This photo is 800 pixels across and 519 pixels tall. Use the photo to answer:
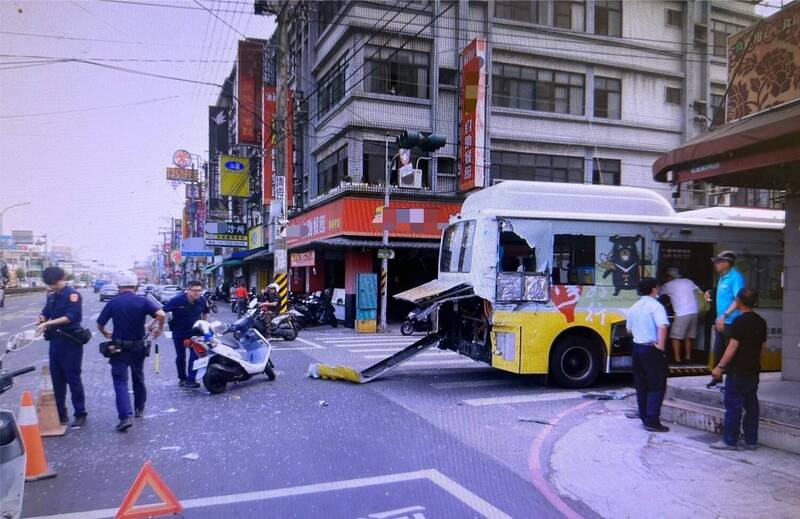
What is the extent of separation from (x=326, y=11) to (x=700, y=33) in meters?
17.4

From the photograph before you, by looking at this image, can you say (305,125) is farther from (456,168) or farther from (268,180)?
(456,168)

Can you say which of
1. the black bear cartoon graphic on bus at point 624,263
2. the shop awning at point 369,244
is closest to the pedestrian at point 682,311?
the black bear cartoon graphic on bus at point 624,263

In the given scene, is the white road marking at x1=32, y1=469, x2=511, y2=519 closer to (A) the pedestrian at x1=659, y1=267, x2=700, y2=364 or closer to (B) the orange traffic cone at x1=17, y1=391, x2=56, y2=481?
(B) the orange traffic cone at x1=17, y1=391, x2=56, y2=481

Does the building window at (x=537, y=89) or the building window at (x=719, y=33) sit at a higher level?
the building window at (x=719, y=33)

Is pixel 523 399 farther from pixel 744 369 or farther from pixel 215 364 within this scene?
pixel 215 364

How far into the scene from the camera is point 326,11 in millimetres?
24016

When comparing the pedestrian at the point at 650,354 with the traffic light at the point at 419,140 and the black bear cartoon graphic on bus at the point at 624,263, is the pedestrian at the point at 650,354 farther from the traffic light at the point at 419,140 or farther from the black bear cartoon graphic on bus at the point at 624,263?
the traffic light at the point at 419,140

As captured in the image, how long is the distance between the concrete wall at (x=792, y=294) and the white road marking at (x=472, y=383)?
407cm

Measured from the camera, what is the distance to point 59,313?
6508 millimetres

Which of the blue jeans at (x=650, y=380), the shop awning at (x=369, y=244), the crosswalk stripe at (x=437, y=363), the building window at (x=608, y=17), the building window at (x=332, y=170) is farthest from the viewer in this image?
the building window at (x=608, y=17)

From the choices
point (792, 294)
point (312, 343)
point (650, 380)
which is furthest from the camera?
point (312, 343)

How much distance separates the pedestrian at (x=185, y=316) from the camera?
919 cm

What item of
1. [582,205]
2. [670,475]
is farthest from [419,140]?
[670,475]

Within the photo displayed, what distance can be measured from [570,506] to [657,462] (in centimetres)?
158
